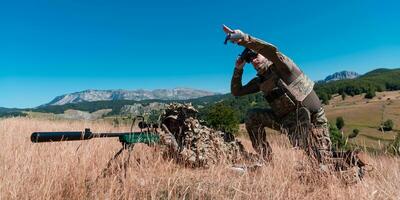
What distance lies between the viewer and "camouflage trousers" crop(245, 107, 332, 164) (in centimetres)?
644

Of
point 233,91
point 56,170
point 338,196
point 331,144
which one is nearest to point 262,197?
point 338,196

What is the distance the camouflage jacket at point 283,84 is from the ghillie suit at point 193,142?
43.3 inches

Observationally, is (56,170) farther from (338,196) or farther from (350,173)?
(350,173)

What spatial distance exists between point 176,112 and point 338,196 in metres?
3.58

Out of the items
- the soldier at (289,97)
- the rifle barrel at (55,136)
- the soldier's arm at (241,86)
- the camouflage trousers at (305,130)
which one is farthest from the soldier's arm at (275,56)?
the rifle barrel at (55,136)

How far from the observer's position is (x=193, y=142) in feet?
22.9

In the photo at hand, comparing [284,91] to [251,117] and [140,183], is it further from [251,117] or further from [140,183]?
[140,183]

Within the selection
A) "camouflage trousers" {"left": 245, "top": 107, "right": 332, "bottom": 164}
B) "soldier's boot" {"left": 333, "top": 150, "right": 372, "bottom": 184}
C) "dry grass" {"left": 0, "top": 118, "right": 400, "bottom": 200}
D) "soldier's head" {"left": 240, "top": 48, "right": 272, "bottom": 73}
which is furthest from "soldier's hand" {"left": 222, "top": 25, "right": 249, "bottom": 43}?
"soldier's boot" {"left": 333, "top": 150, "right": 372, "bottom": 184}

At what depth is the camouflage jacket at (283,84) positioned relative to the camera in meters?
6.44

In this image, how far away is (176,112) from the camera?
7.33m

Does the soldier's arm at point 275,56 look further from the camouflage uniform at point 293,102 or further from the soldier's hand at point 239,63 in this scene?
the soldier's hand at point 239,63

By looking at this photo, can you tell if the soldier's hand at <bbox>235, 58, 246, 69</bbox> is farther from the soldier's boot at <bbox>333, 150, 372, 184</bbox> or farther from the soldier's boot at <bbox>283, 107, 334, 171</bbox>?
the soldier's boot at <bbox>333, 150, 372, 184</bbox>

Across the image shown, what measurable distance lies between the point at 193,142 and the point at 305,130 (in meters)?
1.90

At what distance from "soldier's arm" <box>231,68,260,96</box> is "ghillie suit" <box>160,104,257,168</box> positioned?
2.79 ft
